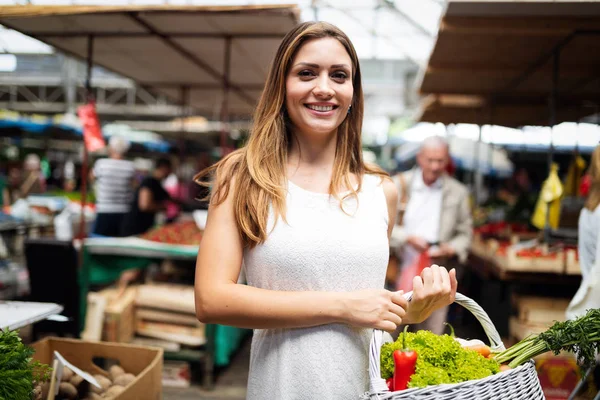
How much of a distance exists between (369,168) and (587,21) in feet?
10.8

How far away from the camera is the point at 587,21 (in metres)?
4.18

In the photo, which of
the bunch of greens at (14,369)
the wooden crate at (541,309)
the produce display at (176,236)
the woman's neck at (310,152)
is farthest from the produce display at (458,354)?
the produce display at (176,236)

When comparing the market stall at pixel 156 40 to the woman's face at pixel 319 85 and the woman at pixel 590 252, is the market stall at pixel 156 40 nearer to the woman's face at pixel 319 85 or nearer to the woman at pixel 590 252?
the woman at pixel 590 252

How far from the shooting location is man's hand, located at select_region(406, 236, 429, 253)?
4.84m

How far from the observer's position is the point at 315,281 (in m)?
1.55

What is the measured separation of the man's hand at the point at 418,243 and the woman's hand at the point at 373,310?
3.49 m

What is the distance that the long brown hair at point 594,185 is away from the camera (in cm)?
333

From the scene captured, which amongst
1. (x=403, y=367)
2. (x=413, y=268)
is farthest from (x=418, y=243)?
(x=403, y=367)

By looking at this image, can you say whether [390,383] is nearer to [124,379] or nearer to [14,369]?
[14,369]

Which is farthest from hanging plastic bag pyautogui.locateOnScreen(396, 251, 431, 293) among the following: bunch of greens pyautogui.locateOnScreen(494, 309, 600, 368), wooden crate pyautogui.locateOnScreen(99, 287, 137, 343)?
bunch of greens pyautogui.locateOnScreen(494, 309, 600, 368)

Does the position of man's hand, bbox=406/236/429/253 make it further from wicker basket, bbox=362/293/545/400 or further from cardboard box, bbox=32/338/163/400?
wicker basket, bbox=362/293/545/400

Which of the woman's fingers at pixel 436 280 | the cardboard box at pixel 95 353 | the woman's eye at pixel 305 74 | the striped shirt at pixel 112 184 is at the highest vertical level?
the woman's eye at pixel 305 74

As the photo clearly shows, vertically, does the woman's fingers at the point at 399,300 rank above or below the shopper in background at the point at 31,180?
below

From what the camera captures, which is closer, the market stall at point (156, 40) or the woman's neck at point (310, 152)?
the woman's neck at point (310, 152)
